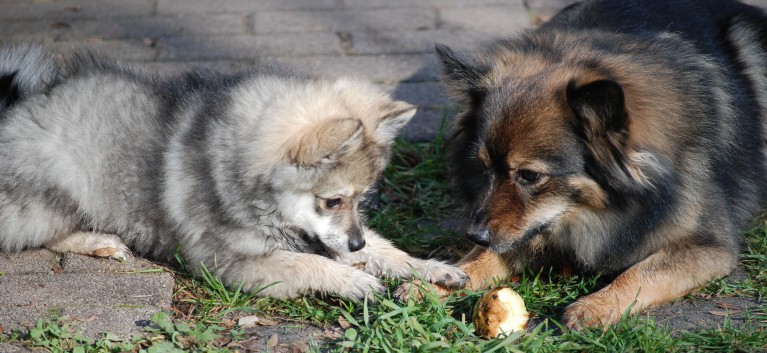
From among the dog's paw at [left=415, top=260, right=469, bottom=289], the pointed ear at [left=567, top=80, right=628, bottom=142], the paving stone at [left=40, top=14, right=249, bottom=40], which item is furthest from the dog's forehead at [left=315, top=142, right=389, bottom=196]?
the paving stone at [left=40, top=14, right=249, bottom=40]

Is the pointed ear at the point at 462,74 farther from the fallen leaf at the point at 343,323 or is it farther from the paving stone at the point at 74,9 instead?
the paving stone at the point at 74,9

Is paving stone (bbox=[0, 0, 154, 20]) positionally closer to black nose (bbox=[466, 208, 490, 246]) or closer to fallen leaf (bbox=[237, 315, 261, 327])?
fallen leaf (bbox=[237, 315, 261, 327])

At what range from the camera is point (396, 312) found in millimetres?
3229

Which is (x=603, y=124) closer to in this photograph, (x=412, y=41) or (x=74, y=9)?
(x=412, y=41)

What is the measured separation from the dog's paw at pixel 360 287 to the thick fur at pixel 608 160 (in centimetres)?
43

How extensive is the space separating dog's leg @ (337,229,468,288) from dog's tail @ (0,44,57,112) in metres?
1.60

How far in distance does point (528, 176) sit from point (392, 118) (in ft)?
2.14

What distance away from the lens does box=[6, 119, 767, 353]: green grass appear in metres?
3.09

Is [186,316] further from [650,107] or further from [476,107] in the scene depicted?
[650,107]

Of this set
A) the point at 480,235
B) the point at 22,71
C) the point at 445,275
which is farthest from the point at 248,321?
the point at 22,71

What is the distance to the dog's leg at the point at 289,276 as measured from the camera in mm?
3484

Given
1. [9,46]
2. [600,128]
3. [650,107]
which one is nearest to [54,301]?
[9,46]

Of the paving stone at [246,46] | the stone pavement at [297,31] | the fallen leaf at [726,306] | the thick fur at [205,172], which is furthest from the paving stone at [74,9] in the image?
the fallen leaf at [726,306]

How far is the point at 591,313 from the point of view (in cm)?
325
